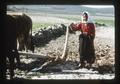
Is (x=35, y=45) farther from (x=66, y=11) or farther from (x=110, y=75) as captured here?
(x=110, y=75)

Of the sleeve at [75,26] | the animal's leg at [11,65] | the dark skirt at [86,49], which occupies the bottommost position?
the animal's leg at [11,65]

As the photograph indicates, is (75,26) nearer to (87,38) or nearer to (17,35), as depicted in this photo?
(87,38)

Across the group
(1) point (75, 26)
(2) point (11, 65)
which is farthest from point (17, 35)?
(1) point (75, 26)

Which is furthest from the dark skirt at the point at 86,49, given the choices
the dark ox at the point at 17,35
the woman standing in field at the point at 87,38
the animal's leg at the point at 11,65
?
the animal's leg at the point at 11,65

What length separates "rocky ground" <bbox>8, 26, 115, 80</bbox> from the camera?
3258 millimetres

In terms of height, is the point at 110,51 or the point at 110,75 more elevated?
the point at 110,51

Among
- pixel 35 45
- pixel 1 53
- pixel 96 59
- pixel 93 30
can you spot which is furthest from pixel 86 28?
pixel 1 53

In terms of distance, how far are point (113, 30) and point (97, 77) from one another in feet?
1.59

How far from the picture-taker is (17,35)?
329 centimetres

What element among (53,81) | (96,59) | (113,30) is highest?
(113,30)

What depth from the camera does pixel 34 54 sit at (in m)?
3.29

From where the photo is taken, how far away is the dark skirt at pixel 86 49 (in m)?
3.28

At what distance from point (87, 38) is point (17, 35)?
69 centimetres

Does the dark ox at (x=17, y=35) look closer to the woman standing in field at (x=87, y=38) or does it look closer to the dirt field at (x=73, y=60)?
the dirt field at (x=73, y=60)
